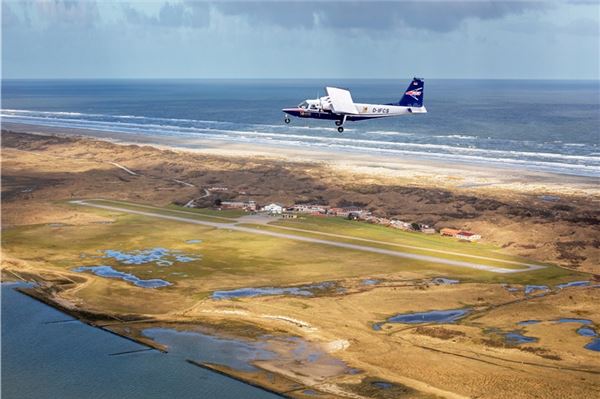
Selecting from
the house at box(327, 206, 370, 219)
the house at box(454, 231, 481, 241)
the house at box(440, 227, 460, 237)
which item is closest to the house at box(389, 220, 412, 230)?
the house at box(440, 227, 460, 237)

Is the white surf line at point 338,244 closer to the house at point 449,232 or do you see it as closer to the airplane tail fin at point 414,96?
the house at point 449,232

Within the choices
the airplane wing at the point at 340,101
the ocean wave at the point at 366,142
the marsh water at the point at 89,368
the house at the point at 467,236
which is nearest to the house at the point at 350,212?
the airplane wing at the point at 340,101

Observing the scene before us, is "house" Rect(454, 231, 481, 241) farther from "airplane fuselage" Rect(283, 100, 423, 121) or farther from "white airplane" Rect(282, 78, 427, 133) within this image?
"airplane fuselage" Rect(283, 100, 423, 121)

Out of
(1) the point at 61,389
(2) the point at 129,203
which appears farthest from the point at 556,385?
(2) the point at 129,203

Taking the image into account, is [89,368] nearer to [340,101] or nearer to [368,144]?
[340,101]

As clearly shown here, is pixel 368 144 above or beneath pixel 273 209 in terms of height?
above

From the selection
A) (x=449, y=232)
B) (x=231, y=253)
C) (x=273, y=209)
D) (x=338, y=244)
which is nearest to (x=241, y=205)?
(x=273, y=209)
